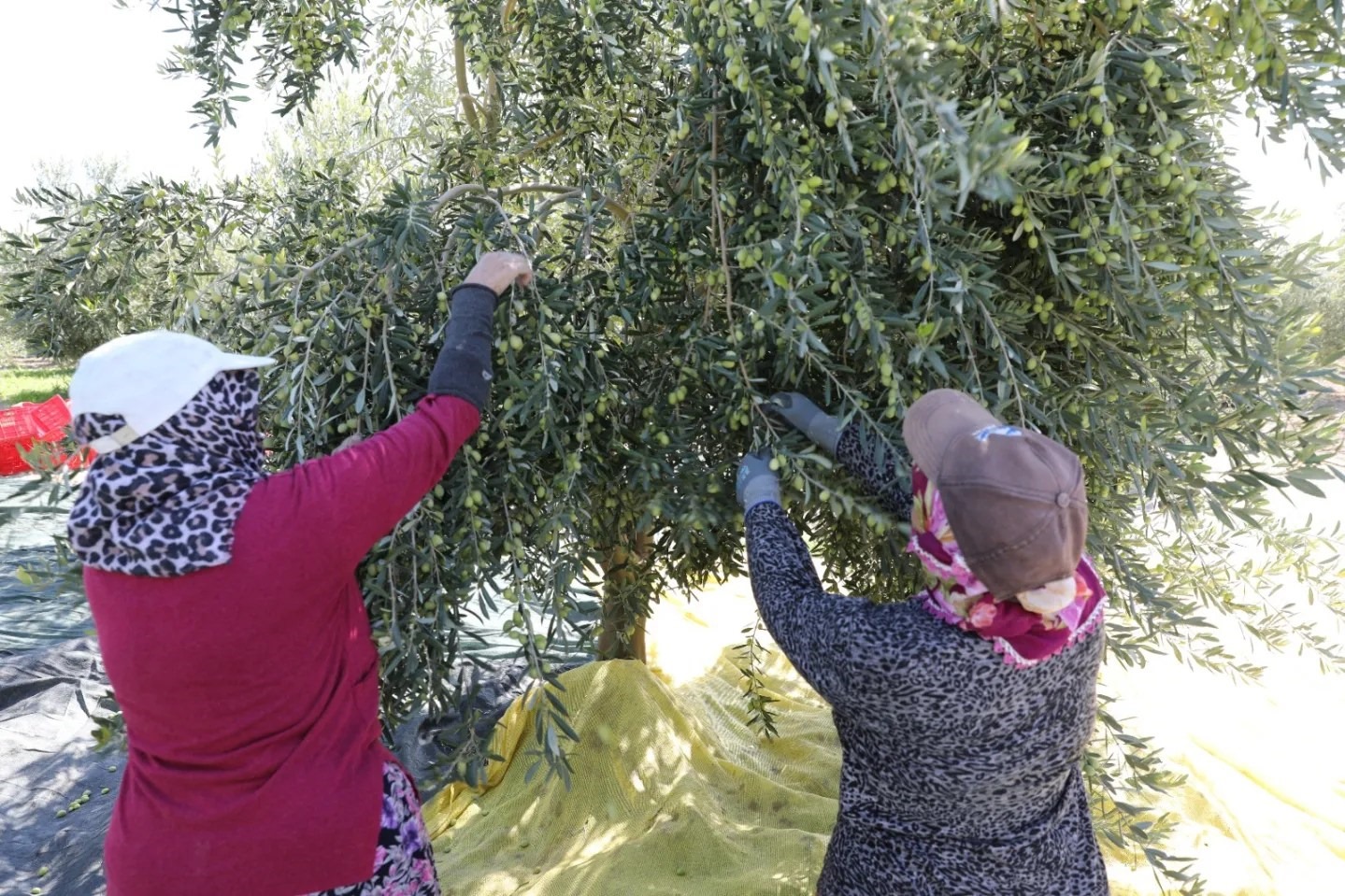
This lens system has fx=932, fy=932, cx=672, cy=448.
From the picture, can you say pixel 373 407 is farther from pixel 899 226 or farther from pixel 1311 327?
pixel 1311 327

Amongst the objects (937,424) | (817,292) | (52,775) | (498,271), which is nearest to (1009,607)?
(937,424)

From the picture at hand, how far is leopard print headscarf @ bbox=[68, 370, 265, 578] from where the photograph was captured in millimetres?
1566

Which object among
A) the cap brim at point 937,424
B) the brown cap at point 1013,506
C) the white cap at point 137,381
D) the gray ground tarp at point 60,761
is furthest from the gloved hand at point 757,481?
the gray ground tarp at point 60,761

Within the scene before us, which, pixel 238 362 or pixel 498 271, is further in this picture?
pixel 498 271

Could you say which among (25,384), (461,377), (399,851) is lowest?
(399,851)

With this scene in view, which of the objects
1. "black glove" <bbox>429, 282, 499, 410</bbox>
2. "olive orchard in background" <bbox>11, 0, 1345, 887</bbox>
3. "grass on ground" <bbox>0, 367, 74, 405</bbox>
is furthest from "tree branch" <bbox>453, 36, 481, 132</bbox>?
"grass on ground" <bbox>0, 367, 74, 405</bbox>

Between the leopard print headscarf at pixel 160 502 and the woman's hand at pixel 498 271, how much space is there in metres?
0.62

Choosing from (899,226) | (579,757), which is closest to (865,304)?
(899,226)

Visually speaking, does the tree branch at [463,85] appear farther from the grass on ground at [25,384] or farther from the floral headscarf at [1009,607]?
the grass on ground at [25,384]

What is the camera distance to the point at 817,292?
7.22ft

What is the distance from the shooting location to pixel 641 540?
3691 millimetres

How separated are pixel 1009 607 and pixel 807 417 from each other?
0.75 metres

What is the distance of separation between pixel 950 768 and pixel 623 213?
1.99 meters

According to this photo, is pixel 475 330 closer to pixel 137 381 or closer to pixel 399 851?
pixel 137 381
